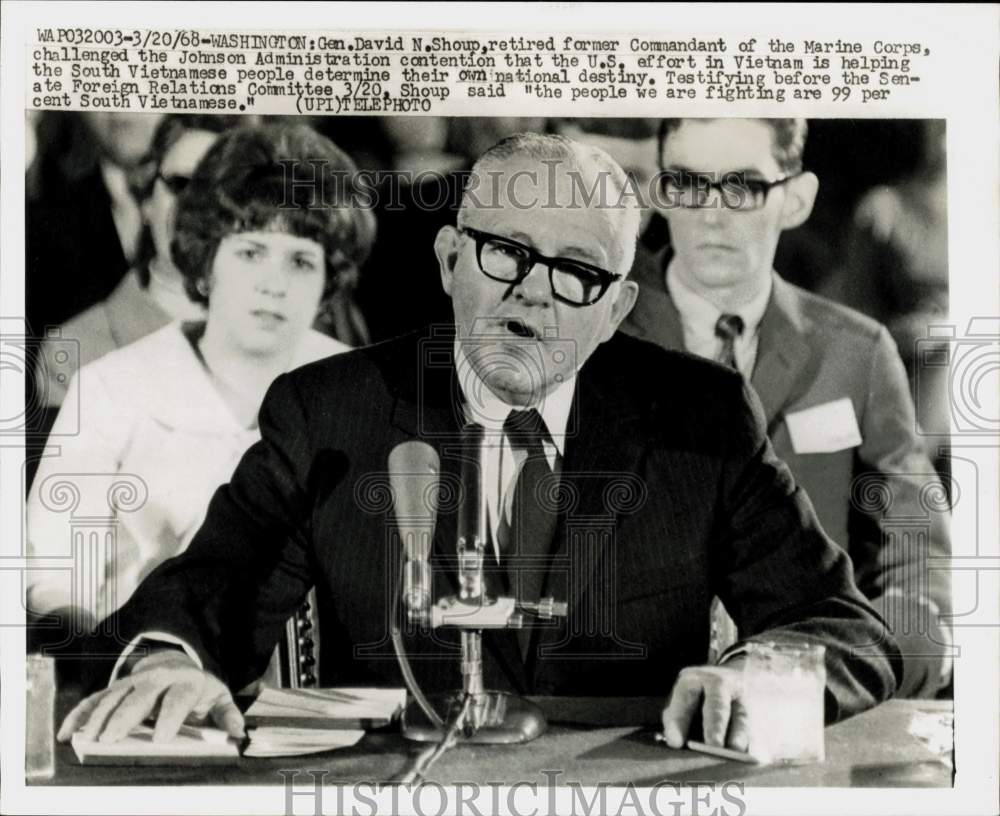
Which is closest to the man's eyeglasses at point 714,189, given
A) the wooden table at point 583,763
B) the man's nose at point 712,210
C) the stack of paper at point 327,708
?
the man's nose at point 712,210

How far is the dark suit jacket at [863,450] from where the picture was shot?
6.77ft

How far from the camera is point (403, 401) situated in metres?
2.05

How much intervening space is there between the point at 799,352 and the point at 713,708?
2.18ft

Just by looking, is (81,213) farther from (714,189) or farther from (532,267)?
(714,189)

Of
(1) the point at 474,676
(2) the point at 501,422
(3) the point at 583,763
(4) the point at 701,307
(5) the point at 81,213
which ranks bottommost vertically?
(3) the point at 583,763

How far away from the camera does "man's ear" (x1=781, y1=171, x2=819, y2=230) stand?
2090mm

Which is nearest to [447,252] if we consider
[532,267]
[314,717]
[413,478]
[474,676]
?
[532,267]

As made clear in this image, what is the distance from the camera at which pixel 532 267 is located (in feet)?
6.65

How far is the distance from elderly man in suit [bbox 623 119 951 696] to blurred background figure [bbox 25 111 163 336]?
94cm

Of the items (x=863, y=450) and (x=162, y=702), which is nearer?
(x=162, y=702)

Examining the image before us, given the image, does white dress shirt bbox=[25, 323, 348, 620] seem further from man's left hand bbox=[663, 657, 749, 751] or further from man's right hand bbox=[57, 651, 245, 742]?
man's left hand bbox=[663, 657, 749, 751]

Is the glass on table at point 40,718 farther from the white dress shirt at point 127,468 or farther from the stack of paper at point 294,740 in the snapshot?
the stack of paper at point 294,740

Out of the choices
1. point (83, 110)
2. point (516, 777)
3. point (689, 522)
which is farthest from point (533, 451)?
point (83, 110)

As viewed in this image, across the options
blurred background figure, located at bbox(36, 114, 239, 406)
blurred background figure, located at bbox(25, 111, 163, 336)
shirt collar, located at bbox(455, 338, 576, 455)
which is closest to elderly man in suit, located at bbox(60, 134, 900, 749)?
shirt collar, located at bbox(455, 338, 576, 455)
